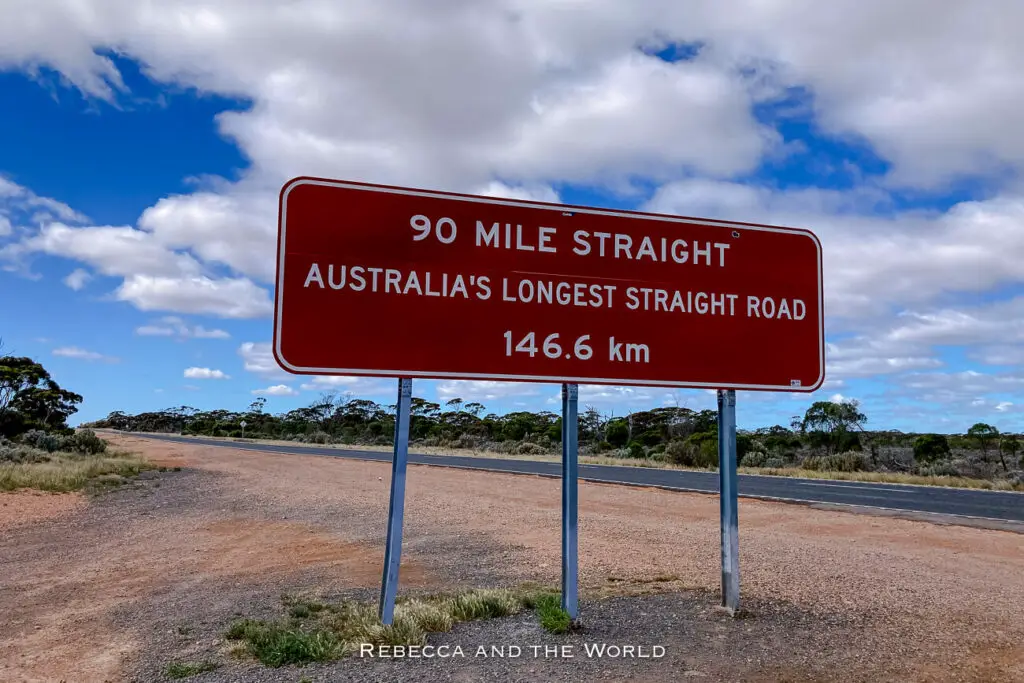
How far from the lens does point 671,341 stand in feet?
19.9

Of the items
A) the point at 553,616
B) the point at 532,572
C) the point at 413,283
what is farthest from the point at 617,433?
the point at 413,283

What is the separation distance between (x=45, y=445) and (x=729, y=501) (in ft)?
91.0

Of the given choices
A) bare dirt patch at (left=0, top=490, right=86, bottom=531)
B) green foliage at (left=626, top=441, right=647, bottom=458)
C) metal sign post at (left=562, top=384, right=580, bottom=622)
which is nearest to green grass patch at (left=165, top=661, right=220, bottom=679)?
metal sign post at (left=562, top=384, right=580, bottom=622)

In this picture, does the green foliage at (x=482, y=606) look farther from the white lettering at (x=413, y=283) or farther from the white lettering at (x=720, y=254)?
the white lettering at (x=720, y=254)

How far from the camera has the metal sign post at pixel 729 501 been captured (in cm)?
582

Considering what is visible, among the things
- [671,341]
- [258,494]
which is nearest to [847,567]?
[671,341]

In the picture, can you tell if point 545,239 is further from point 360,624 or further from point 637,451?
point 637,451

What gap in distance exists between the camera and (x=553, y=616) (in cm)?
539

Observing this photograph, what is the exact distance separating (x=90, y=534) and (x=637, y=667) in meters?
10.8

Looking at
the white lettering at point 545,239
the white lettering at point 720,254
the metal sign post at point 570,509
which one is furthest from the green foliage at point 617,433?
the white lettering at point 545,239

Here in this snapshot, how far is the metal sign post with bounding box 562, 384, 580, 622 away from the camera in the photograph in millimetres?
5449

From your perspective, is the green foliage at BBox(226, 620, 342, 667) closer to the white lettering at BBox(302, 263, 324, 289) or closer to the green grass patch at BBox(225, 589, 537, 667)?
the green grass patch at BBox(225, 589, 537, 667)

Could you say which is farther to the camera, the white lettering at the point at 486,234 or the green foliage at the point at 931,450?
the green foliage at the point at 931,450

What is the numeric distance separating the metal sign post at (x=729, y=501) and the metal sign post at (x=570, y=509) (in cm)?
117
